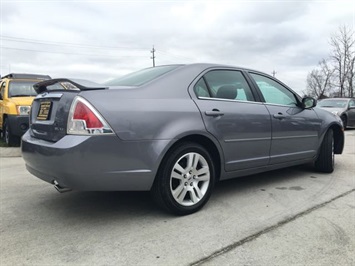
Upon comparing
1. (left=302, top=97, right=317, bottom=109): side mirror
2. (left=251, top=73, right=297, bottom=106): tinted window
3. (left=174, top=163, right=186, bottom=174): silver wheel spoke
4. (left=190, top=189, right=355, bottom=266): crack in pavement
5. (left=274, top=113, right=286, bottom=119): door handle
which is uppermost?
(left=251, top=73, right=297, bottom=106): tinted window

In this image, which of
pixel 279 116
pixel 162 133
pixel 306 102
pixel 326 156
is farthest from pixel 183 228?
pixel 326 156

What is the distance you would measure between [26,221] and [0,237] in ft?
1.17

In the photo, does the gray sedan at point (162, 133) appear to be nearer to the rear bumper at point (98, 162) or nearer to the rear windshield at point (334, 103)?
the rear bumper at point (98, 162)

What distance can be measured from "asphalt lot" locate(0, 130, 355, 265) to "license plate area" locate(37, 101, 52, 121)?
934 millimetres

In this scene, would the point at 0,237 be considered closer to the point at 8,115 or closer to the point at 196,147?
Answer: the point at 196,147

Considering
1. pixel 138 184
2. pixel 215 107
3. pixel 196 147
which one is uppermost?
pixel 215 107

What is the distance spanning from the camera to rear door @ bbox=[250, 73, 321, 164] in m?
4.16

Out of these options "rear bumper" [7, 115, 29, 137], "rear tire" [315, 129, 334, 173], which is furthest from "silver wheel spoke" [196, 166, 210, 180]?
"rear bumper" [7, 115, 29, 137]

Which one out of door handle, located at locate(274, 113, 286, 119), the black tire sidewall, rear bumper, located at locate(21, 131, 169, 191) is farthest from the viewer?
door handle, located at locate(274, 113, 286, 119)

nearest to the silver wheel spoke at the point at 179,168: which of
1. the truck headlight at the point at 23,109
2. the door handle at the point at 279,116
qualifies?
the door handle at the point at 279,116

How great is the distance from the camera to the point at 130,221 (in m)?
3.09

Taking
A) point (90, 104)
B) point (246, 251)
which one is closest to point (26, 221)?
point (90, 104)

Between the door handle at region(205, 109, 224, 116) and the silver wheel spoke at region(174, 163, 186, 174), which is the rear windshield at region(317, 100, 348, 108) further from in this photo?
the silver wheel spoke at region(174, 163, 186, 174)

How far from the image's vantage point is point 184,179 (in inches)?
126
